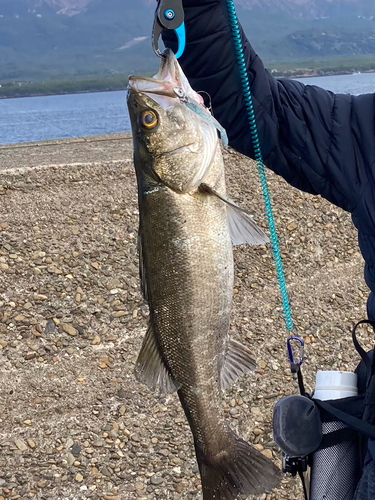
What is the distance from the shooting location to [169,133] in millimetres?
2148

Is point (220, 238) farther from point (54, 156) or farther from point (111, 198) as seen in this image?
point (54, 156)

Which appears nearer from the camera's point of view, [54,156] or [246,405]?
[246,405]

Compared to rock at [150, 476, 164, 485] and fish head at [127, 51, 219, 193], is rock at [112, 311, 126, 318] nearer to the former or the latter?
rock at [150, 476, 164, 485]

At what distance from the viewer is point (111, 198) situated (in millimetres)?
6590

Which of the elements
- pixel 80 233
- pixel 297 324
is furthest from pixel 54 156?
pixel 297 324

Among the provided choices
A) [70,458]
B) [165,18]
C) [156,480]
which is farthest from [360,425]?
[70,458]

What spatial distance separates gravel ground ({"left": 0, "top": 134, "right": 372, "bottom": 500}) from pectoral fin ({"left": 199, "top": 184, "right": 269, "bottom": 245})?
310cm

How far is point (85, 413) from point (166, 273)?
3.32 m

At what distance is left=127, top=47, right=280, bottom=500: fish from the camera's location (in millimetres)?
2109

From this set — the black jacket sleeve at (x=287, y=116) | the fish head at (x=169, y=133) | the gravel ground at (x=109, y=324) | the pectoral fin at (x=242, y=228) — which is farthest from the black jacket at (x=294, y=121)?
the gravel ground at (x=109, y=324)

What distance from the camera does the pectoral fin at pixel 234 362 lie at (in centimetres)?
231

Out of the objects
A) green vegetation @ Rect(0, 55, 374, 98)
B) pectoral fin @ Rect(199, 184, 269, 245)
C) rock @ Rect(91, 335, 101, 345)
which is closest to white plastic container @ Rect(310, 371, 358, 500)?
pectoral fin @ Rect(199, 184, 269, 245)

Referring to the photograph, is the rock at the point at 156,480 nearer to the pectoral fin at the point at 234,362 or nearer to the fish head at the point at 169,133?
the pectoral fin at the point at 234,362

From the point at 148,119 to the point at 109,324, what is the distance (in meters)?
3.87
